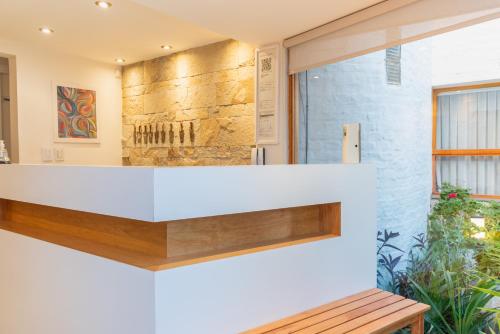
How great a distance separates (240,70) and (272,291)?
94.7 inches

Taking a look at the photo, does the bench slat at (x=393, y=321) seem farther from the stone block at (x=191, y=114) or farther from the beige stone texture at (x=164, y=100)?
the beige stone texture at (x=164, y=100)

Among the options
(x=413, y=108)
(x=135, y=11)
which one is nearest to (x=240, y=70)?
(x=135, y=11)

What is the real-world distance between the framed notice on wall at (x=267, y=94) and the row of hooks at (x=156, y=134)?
90 centimetres

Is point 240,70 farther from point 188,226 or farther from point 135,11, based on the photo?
point 188,226

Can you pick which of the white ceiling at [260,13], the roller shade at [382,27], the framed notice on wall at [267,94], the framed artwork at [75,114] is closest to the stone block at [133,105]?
the framed artwork at [75,114]

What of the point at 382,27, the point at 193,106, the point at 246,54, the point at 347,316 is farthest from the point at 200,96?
the point at 347,316

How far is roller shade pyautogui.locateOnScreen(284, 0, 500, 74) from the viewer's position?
2.02m

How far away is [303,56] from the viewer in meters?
2.98

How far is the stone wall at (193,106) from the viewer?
11.5 ft

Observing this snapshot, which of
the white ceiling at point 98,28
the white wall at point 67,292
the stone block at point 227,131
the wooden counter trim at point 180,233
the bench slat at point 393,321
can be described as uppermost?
the white ceiling at point 98,28

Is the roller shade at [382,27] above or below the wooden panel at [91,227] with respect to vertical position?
above

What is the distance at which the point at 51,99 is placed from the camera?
409 cm

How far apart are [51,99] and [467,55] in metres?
4.17

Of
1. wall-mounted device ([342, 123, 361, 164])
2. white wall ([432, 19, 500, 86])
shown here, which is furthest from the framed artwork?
white wall ([432, 19, 500, 86])
